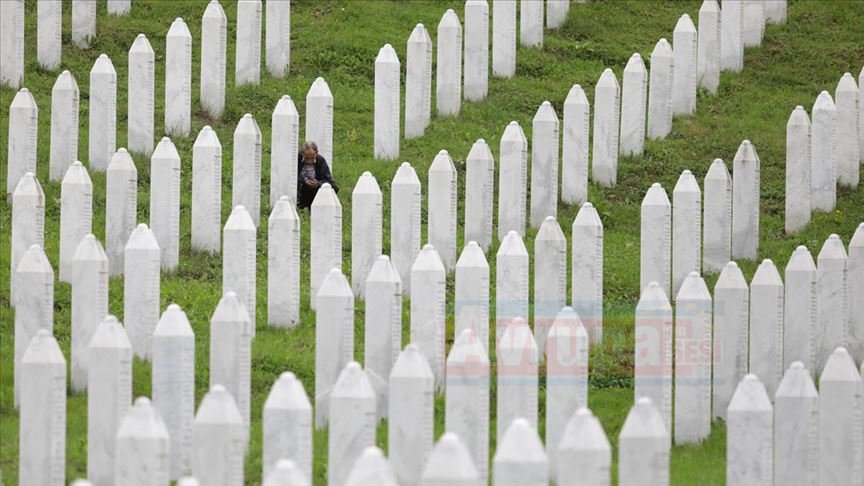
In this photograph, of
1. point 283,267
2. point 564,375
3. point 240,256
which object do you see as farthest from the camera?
point 283,267

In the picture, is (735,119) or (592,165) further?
(735,119)

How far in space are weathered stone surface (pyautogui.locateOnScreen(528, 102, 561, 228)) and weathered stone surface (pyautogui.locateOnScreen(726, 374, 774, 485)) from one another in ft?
19.2

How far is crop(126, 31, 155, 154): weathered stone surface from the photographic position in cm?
1595

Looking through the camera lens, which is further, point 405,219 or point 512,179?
point 512,179

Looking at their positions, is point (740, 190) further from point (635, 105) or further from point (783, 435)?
point (783, 435)

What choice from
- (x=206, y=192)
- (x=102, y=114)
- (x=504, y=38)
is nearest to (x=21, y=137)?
(x=102, y=114)

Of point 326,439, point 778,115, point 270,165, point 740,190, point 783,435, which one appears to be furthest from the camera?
point 778,115

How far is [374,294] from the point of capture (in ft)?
37.1

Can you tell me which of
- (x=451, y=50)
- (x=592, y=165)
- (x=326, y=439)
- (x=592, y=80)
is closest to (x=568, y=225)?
(x=592, y=165)

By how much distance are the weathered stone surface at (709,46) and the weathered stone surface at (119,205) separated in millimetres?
6998

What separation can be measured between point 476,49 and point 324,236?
5.16 meters

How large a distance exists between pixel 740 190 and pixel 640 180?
1.89m

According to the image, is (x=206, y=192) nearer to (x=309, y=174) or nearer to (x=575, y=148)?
(x=309, y=174)

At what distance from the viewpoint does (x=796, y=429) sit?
10102 millimetres
